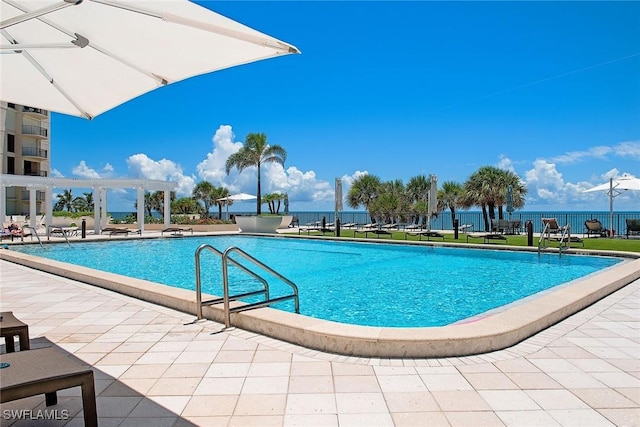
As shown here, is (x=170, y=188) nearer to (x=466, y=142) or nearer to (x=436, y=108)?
(x=436, y=108)

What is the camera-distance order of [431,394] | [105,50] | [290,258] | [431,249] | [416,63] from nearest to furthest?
[431,394]
[105,50]
[290,258]
[431,249]
[416,63]

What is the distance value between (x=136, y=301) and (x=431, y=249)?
1035cm

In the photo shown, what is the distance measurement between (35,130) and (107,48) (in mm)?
46978

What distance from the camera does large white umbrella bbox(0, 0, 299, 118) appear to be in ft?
9.77

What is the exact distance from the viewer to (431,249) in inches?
543

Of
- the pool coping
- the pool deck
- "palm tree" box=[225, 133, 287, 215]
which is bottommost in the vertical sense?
the pool deck

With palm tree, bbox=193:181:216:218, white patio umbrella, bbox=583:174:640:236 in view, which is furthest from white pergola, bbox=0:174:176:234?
palm tree, bbox=193:181:216:218

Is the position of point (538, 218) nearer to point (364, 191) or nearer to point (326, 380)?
point (364, 191)

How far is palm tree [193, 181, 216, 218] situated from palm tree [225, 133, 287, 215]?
21990mm

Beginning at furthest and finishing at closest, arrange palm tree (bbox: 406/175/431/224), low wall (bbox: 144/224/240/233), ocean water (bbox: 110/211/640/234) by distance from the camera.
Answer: palm tree (bbox: 406/175/431/224), low wall (bbox: 144/224/240/233), ocean water (bbox: 110/211/640/234)

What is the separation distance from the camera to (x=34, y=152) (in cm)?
4147

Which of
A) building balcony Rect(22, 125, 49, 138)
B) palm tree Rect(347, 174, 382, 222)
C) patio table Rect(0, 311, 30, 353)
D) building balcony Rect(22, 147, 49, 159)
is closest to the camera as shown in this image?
patio table Rect(0, 311, 30, 353)

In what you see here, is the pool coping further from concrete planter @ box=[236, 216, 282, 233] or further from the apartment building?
the apartment building

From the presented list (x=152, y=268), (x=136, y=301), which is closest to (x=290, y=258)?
(x=152, y=268)
